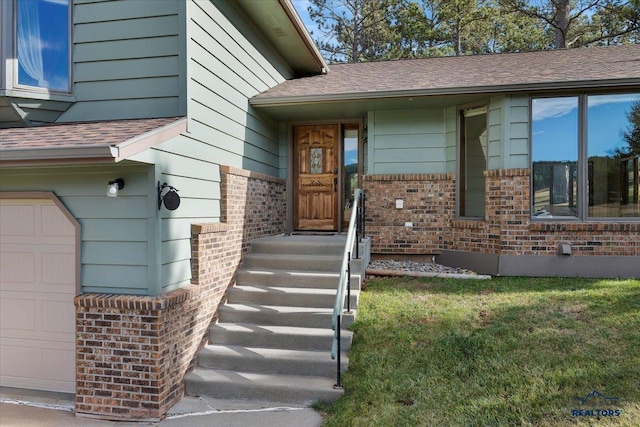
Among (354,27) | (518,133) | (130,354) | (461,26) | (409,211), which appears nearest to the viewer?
(130,354)

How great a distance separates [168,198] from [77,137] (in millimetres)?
907

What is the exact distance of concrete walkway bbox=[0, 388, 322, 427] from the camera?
12.0 ft

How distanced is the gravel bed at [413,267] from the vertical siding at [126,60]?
3.87 metres

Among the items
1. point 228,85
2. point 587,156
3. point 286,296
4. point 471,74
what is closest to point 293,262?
point 286,296

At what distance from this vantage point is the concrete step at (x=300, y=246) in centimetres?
590

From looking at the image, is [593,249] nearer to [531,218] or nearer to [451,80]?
[531,218]

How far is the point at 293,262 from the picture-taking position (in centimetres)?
569

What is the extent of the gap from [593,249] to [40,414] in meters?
6.92

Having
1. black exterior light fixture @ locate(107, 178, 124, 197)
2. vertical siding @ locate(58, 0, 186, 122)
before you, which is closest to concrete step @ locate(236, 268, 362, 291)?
black exterior light fixture @ locate(107, 178, 124, 197)

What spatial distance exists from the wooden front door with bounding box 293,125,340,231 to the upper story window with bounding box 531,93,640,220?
3274 mm

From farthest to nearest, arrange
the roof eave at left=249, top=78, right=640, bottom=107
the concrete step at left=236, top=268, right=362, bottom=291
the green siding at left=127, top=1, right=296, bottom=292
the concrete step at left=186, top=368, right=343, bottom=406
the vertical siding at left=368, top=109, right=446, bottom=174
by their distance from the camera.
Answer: the vertical siding at left=368, top=109, right=446, bottom=174 → the roof eave at left=249, top=78, right=640, bottom=107 → the concrete step at left=236, top=268, right=362, bottom=291 → the green siding at left=127, top=1, right=296, bottom=292 → the concrete step at left=186, top=368, right=343, bottom=406

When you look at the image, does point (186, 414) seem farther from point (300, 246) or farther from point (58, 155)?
point (300, 246)

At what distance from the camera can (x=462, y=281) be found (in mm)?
6156

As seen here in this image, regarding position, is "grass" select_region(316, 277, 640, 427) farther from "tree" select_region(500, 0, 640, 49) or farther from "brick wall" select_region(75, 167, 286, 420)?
"tree" select_region(500, 0, 640, 49)
